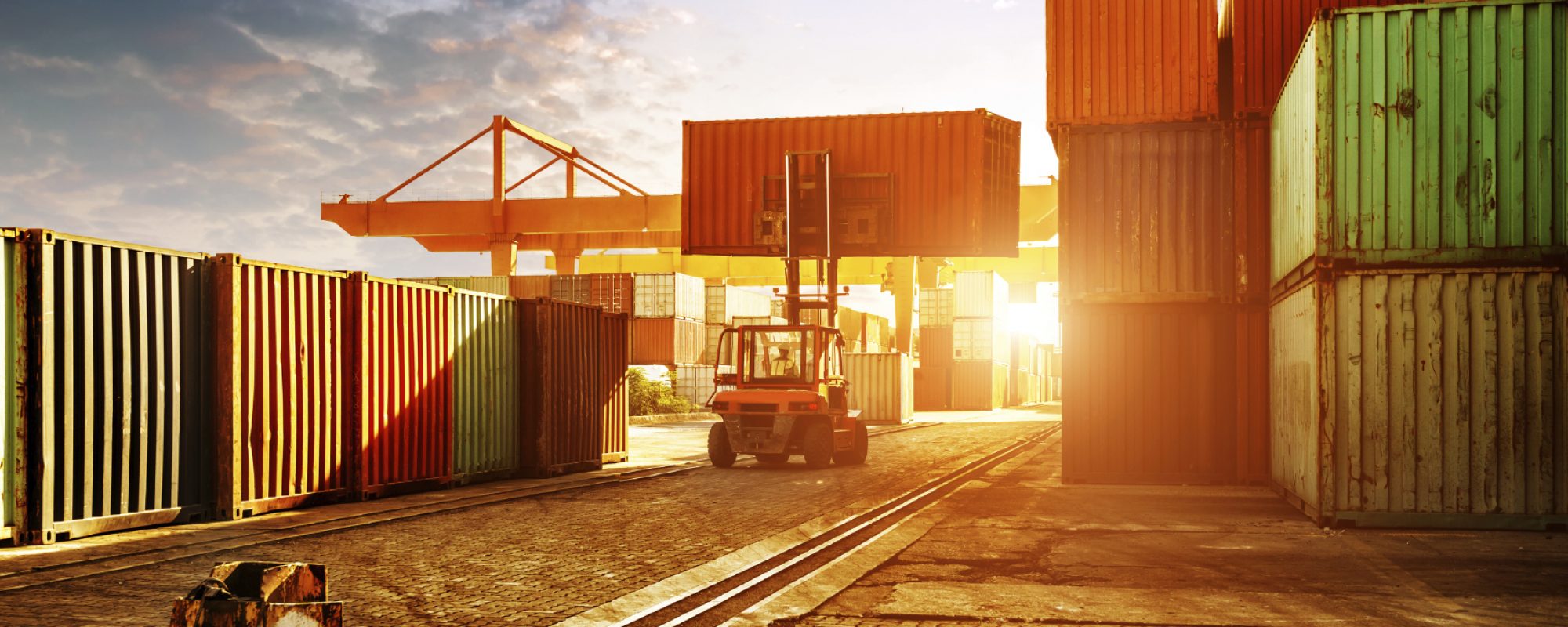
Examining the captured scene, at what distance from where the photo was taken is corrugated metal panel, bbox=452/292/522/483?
16.3 meters

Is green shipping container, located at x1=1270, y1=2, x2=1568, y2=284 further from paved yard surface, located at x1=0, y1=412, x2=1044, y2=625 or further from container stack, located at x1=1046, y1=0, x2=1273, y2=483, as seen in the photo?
paved yard surface, located at x1=0, y1=412, x2=1044, y2=625

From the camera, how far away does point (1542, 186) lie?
11445 mm

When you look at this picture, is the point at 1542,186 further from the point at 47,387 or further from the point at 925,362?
the point at 925,362

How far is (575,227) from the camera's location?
48312mm

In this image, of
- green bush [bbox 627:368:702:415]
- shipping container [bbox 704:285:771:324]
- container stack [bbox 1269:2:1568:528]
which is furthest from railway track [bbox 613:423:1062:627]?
shipping container [bbox 704:285:771:324]

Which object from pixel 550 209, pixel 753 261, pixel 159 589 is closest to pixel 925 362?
pixel 753 261

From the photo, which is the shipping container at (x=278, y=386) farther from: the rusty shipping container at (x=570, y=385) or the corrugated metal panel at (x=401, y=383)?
the rusty shipping container at (x=570, y=385)

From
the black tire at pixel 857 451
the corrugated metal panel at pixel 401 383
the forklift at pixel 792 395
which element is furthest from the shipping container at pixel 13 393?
the black tire at pixel 857 451

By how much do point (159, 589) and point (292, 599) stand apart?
5.33 meters

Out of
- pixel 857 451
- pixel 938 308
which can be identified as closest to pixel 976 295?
pixel 938 308

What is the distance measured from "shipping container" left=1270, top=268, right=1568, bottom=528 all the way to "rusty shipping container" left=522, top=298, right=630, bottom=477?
10565 millimetres

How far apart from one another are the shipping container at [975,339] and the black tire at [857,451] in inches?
1481

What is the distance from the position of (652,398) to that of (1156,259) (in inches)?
1134

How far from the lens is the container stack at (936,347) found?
194ft
